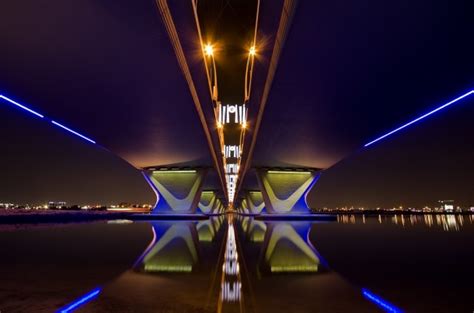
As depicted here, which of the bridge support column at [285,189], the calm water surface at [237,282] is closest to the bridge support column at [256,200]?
the bridge support column at [285,189]

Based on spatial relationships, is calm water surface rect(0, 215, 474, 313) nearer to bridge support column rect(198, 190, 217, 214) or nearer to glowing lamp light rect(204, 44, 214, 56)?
glowing lamp light rect(204, 44, 214, 56)

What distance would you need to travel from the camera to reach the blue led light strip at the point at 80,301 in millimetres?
2688

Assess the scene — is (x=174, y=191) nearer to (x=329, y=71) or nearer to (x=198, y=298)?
(x=329, y=71)

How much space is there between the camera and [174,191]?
3059 cm

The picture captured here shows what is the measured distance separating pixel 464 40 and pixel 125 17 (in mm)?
8912

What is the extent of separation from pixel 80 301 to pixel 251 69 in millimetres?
12614

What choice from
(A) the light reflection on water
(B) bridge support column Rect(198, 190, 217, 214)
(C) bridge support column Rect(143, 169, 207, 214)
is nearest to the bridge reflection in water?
(A) the light reflection on water

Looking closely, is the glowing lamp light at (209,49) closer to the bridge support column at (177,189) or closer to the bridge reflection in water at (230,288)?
the bridge support column at (177,189)

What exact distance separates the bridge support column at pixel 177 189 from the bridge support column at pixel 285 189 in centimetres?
611

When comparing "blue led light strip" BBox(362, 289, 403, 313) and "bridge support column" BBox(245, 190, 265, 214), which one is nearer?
"blue led light strip" BBox(362, 289, 403, 313)

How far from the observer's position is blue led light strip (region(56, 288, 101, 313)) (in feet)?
8.82

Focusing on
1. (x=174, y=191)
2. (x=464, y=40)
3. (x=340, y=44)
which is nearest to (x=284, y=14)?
(x=340, y=44)

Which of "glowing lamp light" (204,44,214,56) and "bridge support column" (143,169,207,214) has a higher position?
"glowing lamp light" (204,44,214,56)

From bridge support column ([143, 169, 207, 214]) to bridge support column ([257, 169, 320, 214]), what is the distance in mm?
6106
